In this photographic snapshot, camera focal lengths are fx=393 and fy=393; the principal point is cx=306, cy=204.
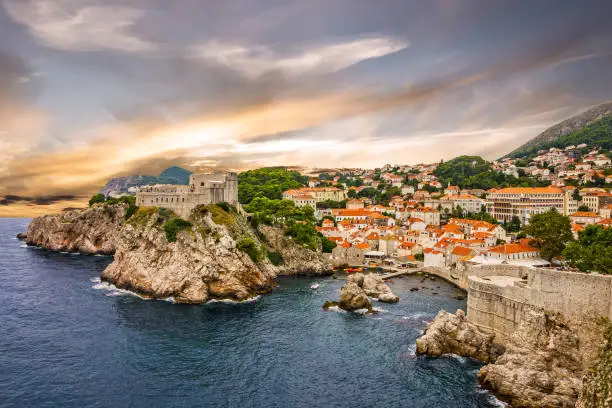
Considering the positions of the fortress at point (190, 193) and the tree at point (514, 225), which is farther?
the tree at point (514, 225)

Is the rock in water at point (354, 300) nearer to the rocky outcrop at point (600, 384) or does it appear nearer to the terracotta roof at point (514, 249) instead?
the terracotta roof at point (514, 249)

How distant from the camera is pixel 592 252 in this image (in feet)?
121

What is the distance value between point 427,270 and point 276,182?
57169mm

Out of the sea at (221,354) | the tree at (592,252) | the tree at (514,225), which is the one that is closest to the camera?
the sea at (221,354)

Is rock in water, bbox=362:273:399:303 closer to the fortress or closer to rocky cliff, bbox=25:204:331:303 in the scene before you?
rocky cliff, bbox=25:204:331:303

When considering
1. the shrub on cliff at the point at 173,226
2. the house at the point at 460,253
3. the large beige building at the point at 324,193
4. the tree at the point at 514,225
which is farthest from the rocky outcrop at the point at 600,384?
the large beige building at the point at 324,193

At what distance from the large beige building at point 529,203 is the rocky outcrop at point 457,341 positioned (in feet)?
204

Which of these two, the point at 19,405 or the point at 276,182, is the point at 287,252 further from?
the point at 276,182

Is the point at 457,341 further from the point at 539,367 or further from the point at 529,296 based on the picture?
the point at 539,367

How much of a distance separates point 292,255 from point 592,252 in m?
35.5

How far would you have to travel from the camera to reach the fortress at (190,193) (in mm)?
51250

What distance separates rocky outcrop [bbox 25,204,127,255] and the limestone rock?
65592 mm

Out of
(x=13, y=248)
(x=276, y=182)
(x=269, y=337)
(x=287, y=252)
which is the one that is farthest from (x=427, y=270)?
(x=13, y=248)

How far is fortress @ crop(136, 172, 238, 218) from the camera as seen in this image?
51.2 metres
